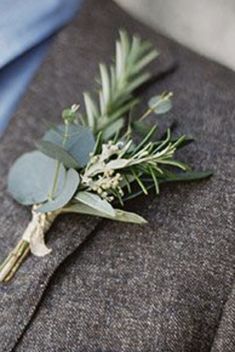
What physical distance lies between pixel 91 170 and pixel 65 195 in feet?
0.11

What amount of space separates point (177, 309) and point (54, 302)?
11 cm

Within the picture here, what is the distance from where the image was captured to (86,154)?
78 centimetres

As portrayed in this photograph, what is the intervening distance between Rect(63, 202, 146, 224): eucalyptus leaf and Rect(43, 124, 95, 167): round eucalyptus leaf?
40mm

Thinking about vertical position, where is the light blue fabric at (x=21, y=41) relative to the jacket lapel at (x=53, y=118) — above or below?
above

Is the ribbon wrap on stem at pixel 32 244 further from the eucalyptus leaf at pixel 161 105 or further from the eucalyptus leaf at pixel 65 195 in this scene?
the eucalyptus leaf at pixel 161 105

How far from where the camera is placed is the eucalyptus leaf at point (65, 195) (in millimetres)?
758

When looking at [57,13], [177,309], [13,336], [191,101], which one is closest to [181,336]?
[177,309]

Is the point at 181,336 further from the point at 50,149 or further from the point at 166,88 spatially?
the point at 166,88

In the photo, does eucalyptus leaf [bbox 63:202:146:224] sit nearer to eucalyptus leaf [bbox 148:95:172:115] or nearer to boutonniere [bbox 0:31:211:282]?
boutonniere [bbox 0:31:211:282]

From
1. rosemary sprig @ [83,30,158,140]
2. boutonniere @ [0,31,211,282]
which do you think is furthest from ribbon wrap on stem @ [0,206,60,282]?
Result: rosemary sprig @ [83,30,158,140]

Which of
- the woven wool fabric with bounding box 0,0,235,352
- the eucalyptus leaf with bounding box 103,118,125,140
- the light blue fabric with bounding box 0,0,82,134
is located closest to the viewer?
the woven wool fabric with bounding box 0,0,235,352

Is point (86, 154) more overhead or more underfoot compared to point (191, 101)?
more overhead

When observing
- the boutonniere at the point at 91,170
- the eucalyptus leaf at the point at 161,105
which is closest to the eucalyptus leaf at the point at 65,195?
the boutonniere at the point at 91,170

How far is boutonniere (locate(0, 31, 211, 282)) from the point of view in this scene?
2.48ft
